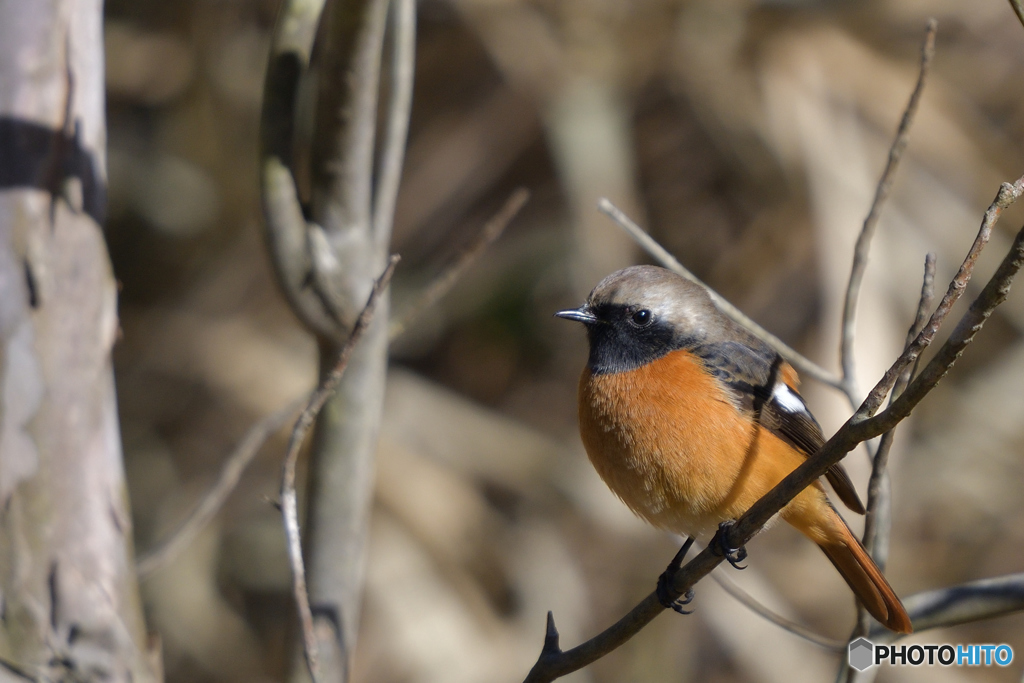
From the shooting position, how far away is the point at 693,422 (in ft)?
8.86

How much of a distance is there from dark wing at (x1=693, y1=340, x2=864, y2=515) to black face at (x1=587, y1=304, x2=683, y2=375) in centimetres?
14

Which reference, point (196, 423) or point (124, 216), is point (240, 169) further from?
point (196, 423)

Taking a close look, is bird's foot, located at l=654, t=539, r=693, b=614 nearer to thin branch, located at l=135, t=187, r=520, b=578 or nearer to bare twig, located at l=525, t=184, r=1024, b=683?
bare twig, located at l=525, t=184, r=1024, b=683

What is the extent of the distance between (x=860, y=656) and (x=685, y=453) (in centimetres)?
76

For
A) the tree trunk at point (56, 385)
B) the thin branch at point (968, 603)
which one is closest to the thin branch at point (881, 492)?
the thin branch at point (968, 603)

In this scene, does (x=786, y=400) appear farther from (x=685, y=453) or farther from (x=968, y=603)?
(x=968, y=603)

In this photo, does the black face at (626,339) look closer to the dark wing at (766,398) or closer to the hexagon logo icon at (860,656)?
the dark wing at (766,398)

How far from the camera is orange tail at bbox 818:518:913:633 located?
2.47 meters

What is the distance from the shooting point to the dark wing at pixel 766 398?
2.84 metres

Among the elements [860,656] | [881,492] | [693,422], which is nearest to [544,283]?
[693,422]

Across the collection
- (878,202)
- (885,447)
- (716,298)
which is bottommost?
(885,447)

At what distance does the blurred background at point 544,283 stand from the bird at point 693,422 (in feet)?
7.74

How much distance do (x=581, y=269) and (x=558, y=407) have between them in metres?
1.41

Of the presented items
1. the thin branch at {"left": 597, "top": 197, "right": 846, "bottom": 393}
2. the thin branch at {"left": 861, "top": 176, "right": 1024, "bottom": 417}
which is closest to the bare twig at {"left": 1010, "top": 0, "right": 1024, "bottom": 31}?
the thin branch at {"left": 861, "top": 176, "right": 1024, "bottom": 417}
